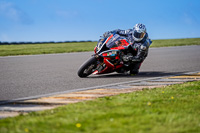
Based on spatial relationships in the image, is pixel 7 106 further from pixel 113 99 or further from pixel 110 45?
pixel 110 45

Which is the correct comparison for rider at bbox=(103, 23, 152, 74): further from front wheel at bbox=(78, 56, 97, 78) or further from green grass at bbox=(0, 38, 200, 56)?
green grass at bbox=(0, 38, 200, 56)

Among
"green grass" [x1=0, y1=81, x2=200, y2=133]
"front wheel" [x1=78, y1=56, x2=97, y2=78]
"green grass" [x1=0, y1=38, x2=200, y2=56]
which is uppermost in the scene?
"green grass" [x1=0, y1=38, x2=200, y2=56]

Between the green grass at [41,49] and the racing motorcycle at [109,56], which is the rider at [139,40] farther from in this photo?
the green grass at [41,49]

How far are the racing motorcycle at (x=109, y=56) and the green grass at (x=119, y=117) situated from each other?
2.81 m

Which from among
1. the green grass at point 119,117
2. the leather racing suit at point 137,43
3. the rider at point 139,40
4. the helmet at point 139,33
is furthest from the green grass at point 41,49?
the green grass at point 119,117

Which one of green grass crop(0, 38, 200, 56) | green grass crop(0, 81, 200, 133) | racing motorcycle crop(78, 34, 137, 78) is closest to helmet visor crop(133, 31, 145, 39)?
racing motorcycle crop(78, 34, 137, 78)

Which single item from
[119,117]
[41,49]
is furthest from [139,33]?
[41,49]

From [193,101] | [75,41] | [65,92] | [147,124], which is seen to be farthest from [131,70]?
[75,41]

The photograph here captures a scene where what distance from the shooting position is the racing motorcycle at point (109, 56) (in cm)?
904

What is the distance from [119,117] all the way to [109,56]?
4351mm

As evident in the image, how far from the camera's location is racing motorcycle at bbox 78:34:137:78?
29.7ft

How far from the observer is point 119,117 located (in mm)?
4789

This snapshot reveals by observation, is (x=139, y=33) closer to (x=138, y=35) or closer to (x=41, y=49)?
(x=138, y=35)

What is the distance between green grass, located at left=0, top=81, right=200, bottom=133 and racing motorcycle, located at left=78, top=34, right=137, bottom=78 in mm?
2810
